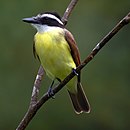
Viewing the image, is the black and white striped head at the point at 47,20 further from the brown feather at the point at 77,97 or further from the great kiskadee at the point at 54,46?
the brown feather at the point at 77,97

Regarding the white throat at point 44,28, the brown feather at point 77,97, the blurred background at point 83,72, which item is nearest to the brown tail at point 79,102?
the brown feather at point 77,97

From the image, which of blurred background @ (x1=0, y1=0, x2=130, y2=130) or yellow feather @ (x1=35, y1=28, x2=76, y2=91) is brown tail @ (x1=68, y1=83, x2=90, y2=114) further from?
blurred background @ (x1=0, y1=0, x2=130, y2=130)

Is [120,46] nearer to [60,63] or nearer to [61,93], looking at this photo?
[61,93]

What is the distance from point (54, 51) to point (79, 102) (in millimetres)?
609

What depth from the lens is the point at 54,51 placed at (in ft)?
14.8

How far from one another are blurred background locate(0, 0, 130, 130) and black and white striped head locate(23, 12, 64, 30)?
3.50 metres

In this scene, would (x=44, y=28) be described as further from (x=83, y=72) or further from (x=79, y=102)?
(x=83, y=72)

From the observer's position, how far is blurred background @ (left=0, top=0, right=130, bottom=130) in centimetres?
842

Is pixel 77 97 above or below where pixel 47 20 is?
below

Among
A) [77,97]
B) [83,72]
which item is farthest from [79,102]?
[83,72]

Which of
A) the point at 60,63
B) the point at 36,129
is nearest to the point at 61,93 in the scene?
the point at 36,129

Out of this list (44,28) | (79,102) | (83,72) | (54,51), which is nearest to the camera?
(54,51)

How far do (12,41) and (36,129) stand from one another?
1.24 m

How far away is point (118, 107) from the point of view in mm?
9062
